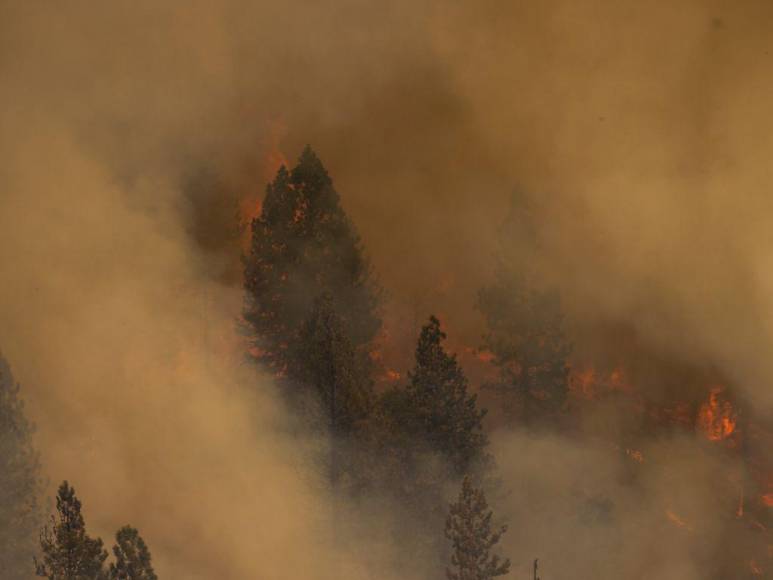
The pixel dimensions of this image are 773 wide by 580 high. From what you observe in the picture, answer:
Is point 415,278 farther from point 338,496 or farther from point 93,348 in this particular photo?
point 338,496

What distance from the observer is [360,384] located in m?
23.3

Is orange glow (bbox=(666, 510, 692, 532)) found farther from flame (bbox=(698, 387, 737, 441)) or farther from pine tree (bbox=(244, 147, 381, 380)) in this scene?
pine tree (bbox=(244, 147, 381, 380))

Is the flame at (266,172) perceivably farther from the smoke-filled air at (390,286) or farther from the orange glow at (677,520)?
the orange glow at (677,520)

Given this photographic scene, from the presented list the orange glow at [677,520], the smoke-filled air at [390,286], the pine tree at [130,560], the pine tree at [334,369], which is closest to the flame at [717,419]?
the smoke-filled air at [390,286]

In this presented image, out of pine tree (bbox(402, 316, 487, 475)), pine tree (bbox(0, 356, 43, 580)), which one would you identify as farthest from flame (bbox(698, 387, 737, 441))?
pine tree (bbox(0, 356, 43, 580))

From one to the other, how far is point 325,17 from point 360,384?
2349 cm

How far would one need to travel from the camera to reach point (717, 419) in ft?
110

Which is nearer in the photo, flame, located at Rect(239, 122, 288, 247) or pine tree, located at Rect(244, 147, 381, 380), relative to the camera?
pine tree, located at Rect(244, 147, 381, 380)

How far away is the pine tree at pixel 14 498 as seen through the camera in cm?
2192

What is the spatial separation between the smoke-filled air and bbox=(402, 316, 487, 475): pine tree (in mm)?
77

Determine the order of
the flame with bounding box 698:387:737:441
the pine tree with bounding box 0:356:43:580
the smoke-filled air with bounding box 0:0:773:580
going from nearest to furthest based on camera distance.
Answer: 1. the pine tree with bounding box 0:356:43:580
2. the smoke-filled air with bounding box 0:0:773:580
3. the flame with bounding box 698:387:737:441

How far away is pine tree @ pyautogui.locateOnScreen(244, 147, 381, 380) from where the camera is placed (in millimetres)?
25891

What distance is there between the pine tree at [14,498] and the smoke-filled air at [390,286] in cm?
8

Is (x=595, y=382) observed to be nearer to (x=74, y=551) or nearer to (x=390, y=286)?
(x=390, y=286)
